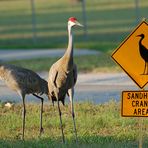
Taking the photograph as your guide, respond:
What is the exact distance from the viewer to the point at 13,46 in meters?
30.6

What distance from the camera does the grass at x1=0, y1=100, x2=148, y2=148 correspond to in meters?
11.6

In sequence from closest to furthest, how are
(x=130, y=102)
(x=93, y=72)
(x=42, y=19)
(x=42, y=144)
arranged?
(x=130, y=102)
(x=42, y=144)
(x=93, y=72)
(x=42, y=19)

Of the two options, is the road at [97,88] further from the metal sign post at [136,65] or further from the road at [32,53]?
the metal sign post at [136,65]

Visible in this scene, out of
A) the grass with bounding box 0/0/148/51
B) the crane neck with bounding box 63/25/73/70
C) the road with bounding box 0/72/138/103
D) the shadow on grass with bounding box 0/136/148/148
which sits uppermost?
the grass with bounding box 0/0/148/51

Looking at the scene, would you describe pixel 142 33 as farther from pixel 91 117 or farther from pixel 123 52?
pixel 91 117

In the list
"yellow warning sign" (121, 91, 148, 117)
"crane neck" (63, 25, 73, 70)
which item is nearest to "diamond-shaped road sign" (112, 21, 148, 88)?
→ "yellow warning sign" (121, 91, 148, 117)

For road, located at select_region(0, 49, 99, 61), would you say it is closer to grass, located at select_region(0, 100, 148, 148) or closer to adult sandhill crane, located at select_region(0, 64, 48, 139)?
grass, located at select_region(0, 100, 148, 148)

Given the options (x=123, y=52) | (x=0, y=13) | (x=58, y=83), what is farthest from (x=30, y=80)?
(x=0, y=13)

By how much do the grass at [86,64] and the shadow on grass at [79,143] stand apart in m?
9.76

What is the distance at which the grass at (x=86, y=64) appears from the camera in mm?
21984

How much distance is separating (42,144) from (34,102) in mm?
5557

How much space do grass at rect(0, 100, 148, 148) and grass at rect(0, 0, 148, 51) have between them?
12164mm

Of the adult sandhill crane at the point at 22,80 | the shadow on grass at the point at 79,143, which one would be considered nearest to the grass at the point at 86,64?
the adult sandhill crane at the point at 22,80

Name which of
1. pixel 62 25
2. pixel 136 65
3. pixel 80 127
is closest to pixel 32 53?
pixel 80 127
